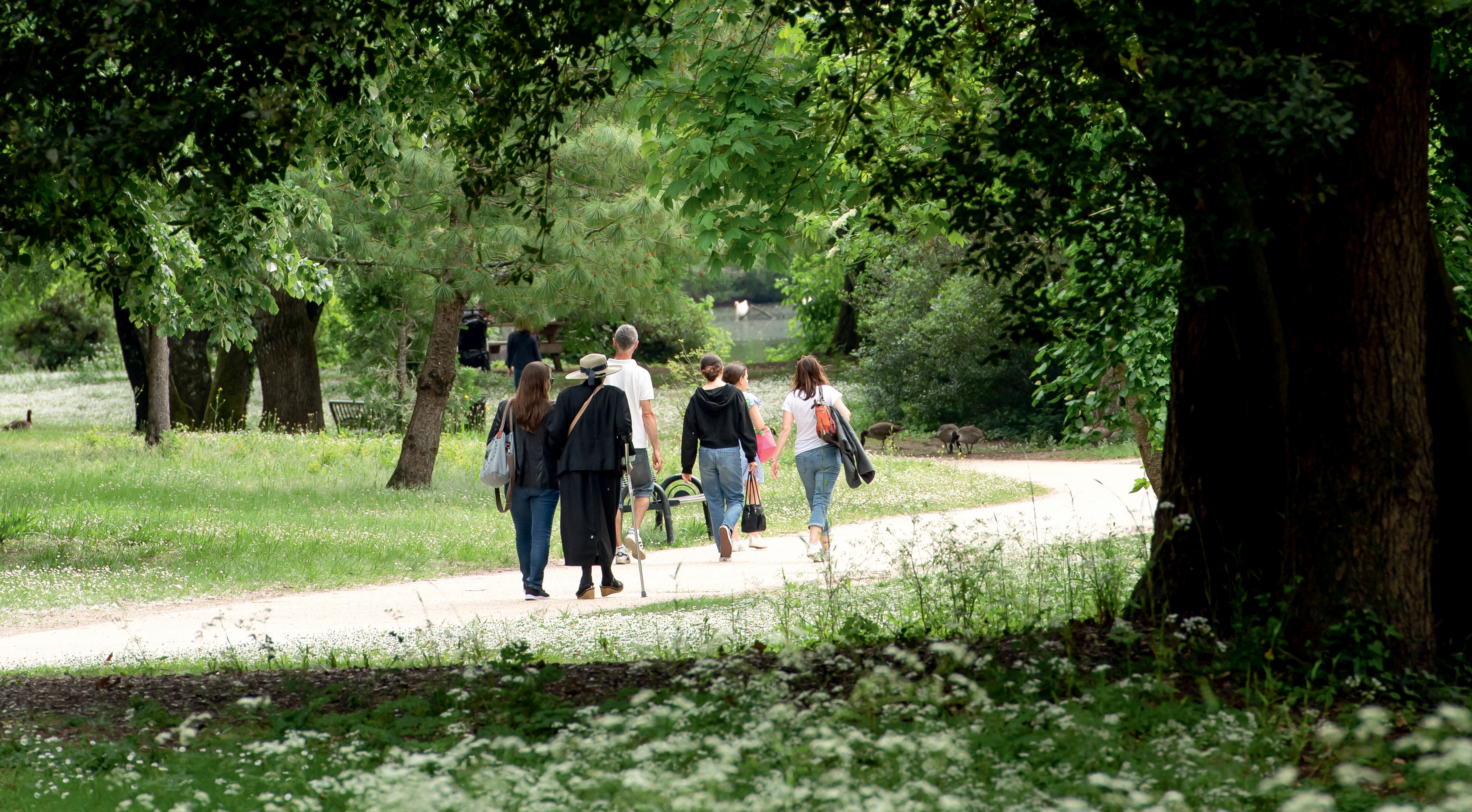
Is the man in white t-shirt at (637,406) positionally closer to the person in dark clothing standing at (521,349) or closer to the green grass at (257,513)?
the green grass at (257,513)

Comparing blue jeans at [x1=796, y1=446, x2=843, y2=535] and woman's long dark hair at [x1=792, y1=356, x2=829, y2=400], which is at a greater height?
woman's long dark hair at [x1=792, y1=356, x2=829, y2=400]

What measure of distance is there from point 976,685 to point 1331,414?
1.96m

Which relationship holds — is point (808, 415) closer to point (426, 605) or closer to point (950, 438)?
point (426, 605)

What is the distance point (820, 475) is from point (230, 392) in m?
16.1

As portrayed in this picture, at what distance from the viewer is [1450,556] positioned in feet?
16.9

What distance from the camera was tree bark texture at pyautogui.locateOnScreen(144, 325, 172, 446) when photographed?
61.6 feet

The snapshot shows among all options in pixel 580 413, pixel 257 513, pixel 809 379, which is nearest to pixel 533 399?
pixel 580 413

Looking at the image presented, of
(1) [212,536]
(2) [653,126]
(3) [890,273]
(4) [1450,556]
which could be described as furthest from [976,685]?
(3) [890,273]

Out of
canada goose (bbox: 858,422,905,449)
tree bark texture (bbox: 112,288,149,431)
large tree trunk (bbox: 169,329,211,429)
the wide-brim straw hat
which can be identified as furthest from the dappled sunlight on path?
large tree trunk (bbox: 169,329,211,429)

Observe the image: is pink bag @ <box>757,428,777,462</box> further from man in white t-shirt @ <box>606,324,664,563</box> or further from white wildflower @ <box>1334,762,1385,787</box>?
white wildflower @ <box>1334,762,1385,787</box>

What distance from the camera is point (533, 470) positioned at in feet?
29.1

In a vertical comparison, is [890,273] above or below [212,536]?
above

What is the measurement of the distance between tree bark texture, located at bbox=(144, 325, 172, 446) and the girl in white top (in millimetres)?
12151

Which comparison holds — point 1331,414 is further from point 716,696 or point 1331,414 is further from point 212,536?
point 212,536
